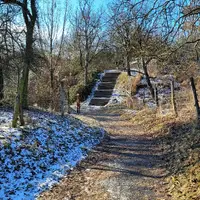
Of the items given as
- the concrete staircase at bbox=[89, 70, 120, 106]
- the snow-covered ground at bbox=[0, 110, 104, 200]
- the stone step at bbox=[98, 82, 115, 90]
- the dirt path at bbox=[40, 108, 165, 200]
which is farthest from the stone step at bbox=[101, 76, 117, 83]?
the dirt path at bbox=[40, 108, 165, 200]

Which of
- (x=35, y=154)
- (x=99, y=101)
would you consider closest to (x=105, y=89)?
(x=99, y=101)

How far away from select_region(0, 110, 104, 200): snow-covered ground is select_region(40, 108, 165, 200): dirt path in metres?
0.38

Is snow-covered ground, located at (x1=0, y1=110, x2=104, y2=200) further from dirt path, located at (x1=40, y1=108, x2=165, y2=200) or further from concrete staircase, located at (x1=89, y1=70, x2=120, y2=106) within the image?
concrete staircase, located at (x1=89, y1=70, x2=120, y2=106)

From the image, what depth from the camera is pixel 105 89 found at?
3083 cm

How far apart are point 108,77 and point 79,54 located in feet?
22.5

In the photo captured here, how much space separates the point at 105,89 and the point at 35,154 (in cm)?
2337

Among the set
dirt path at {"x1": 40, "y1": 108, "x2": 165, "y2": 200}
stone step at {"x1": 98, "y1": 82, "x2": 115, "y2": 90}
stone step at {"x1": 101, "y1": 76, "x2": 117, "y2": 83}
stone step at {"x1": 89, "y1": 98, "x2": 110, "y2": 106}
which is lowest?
dirt path at {"x1": 40, "y1": 108, "x2": 165, "y2": 200}

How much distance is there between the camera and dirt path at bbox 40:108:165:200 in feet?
19.4

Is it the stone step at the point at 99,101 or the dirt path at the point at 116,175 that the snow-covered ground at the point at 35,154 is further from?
the stone step at the point at 99,101

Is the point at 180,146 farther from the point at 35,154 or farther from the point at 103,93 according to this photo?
the point at 103,93

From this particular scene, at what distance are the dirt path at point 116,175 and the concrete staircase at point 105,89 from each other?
680 inches

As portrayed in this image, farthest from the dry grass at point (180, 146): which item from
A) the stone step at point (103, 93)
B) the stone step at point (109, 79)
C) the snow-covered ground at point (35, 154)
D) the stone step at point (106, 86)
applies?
the stone step at point (109, 79)

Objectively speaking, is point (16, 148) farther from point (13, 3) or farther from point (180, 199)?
point (13, 3)

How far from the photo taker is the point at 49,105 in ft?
64.9
